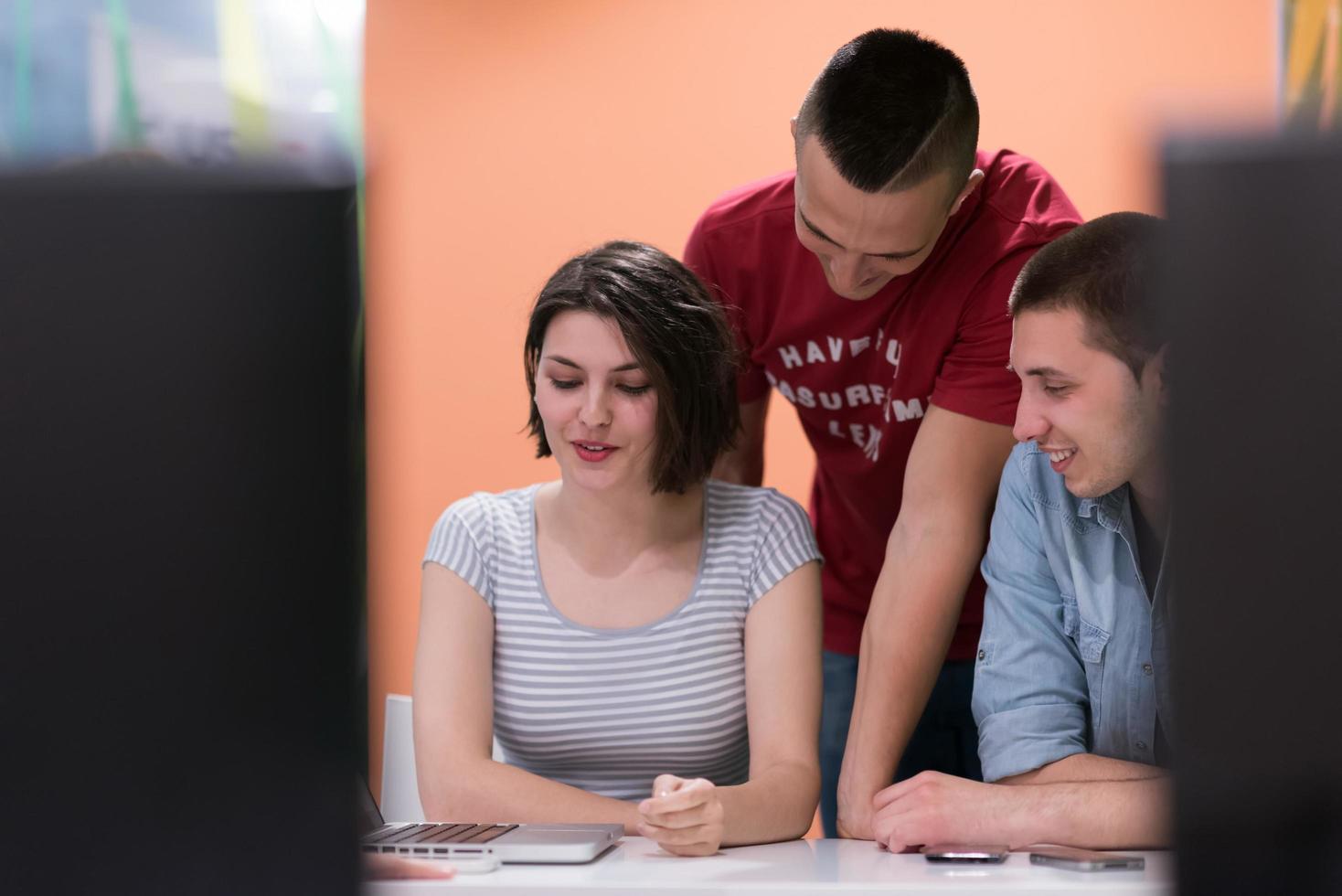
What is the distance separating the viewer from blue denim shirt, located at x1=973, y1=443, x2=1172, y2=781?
143 centimetres

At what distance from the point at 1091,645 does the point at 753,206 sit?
76 centimetres

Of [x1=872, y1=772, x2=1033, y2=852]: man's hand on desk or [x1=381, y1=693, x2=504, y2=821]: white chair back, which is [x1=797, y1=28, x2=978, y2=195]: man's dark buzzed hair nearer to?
[x1=872, y1=772, x2=1033, y2=852]: man's hand on desk

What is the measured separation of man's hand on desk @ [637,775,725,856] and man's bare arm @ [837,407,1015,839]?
0.36 meters

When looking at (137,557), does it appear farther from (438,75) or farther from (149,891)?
(438,75)

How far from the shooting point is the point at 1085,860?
3.27 feet

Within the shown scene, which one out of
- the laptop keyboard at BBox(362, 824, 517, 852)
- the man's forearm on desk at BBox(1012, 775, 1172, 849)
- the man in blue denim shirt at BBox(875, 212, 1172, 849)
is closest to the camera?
the laptop keyboard at BBox(362, 824, 517, 852)

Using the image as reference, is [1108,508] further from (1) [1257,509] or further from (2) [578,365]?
(1) [1257,509]

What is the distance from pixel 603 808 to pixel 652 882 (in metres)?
0.41

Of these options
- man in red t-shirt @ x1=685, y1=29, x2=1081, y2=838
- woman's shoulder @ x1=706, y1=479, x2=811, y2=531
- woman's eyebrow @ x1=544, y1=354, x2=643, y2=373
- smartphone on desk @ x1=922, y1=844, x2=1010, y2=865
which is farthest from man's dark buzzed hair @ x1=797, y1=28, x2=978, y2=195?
smartphone on desk @ x1=922, y1=844, x2=1010, y2=865

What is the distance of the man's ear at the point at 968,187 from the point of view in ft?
5.15

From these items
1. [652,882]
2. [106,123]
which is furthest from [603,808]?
[106,123]

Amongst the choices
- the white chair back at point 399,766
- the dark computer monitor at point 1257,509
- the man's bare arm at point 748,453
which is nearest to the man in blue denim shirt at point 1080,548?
the man's bare arm at point 748,453

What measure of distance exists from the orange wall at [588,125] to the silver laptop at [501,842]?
1.72 m

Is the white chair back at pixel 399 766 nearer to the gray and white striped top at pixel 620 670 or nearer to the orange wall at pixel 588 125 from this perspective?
the gray and white striped top at pixel 620 670
